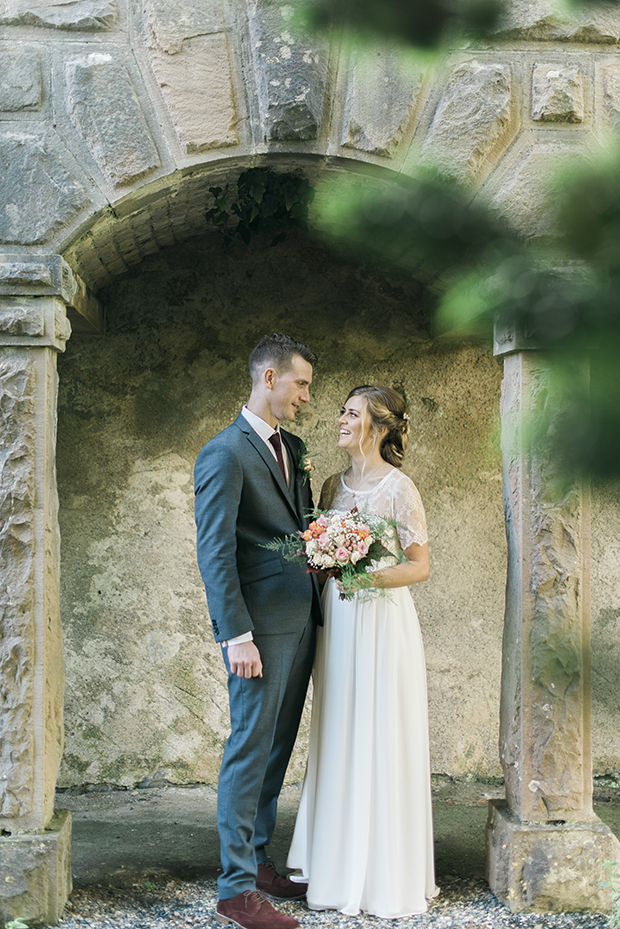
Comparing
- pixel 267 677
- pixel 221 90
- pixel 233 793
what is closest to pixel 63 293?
pixel 221 90

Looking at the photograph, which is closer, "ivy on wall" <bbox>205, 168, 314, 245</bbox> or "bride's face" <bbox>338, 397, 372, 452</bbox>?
"bride's face" <bbox>338, 397, 372, 452</bbox>

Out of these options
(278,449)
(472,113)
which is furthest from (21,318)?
(472,113)

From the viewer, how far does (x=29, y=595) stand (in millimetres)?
3035

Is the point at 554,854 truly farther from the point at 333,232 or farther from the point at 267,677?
the point at 333,232

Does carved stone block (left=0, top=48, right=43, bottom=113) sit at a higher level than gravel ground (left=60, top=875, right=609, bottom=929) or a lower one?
higher

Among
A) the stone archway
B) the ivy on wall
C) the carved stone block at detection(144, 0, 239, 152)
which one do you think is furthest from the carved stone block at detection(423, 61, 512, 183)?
the carved stone block at detection(144, 0, 239, 152)

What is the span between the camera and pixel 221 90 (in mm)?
3055

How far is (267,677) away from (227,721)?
1471 millimetres

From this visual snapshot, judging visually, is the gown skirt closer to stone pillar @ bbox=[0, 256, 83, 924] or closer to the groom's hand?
the groom's hand

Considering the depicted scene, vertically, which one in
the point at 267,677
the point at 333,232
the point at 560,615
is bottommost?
the point at 267,677

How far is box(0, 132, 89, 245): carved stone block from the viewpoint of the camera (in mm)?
3020

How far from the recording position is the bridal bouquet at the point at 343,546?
9.57 feet

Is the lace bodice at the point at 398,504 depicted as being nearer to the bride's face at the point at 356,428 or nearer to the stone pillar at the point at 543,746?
the bride's face at the point at 356,428

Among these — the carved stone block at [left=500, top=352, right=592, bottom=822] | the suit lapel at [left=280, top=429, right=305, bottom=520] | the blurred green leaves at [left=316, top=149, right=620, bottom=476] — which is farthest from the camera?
the suit lapel at [left=280, top=429, right=305, bottom=520]
